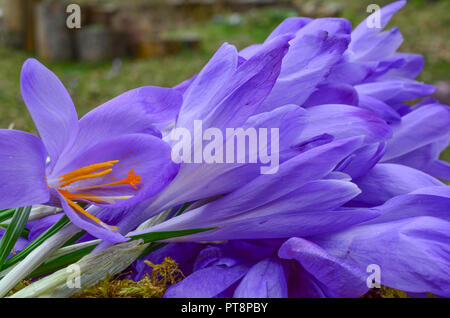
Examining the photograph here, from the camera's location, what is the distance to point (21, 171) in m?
0.36

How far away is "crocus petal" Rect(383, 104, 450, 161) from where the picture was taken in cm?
54

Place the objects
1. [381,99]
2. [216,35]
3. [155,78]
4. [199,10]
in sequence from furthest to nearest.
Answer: [199,10] → [216,35] → [155,78] → [381,99]

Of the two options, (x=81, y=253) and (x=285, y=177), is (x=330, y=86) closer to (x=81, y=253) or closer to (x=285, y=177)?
(x=285, y=177)

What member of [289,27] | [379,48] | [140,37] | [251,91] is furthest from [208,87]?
[140,37]

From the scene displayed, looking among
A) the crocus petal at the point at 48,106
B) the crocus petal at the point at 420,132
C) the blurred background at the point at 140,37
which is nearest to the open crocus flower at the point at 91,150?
the crocus petal at the point at 48,106

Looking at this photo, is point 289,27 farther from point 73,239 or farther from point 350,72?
point 73,239

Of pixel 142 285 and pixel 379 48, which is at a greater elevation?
pixel 379 48

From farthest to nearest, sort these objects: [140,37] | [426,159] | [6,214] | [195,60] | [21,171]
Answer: [140,37]
[195,60]
[426,159]
[6,214]
[21,171]

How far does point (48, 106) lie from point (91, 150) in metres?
0.05

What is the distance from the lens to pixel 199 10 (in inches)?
207
